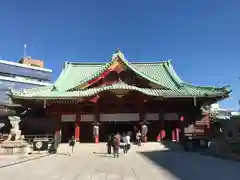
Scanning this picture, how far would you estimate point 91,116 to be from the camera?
30641 mm

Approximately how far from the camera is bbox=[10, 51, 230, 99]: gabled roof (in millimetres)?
29031

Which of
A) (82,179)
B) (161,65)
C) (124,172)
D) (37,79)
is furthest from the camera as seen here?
(37,79)

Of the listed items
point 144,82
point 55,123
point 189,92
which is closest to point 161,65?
point 144,82

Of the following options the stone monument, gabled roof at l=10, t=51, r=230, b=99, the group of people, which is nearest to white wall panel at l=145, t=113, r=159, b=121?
gabled roof at l=10, t=51, r=230, b=99

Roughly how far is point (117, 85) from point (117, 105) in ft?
8.84

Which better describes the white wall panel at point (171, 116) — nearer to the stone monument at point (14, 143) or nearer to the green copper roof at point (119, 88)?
the green copper roof at point (119, 88)

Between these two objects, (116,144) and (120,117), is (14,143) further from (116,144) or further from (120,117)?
(120,117)

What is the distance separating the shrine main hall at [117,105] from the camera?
2906 centimetres

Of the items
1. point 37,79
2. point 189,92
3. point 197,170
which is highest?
point 37,79

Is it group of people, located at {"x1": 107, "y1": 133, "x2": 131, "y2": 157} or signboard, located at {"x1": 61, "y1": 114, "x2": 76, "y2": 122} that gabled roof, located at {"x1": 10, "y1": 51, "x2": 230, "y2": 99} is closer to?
signboard, located at {"x1": 61, "y1": 114, "x2": 76, "y2": 122}

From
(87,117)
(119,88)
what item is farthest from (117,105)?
(87,117)

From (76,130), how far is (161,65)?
15.9 metres

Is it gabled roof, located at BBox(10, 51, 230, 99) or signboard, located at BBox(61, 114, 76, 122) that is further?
signboard, located at BBox(61, 114, 76, 122)

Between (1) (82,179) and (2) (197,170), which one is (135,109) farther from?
(1) (82,179)
